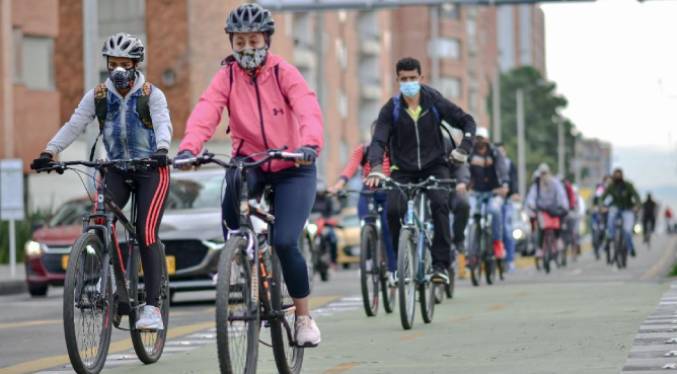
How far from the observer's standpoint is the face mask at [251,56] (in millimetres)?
8773

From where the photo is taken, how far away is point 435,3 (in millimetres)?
34281

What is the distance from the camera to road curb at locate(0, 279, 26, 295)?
83.9 feet

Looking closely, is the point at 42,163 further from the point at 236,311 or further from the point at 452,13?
the point at 452,13

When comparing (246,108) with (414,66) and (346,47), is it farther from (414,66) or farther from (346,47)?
(346,47)

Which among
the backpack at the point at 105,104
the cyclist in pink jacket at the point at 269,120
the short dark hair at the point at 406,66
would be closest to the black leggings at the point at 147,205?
the backpack at the point at 105,104

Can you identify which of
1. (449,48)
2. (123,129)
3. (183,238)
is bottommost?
(183,238)

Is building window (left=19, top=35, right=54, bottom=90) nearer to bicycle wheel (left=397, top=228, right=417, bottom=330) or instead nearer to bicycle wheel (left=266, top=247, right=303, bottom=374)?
bicycle wheel (left=397, top=228, right=417, bottom=330)

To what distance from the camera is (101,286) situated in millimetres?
9906

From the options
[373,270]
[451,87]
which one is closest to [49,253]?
[373,270]

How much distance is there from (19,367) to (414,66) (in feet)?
15.7

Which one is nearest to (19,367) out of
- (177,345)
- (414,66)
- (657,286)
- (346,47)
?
(177,345)

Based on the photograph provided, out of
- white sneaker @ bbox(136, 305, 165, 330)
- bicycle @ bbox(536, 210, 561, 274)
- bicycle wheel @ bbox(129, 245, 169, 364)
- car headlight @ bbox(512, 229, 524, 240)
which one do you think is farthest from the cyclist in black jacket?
car headlight @ bbox(512, 229, 524, 240)

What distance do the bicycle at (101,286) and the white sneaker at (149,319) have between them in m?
0.06

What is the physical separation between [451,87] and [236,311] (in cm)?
11024
